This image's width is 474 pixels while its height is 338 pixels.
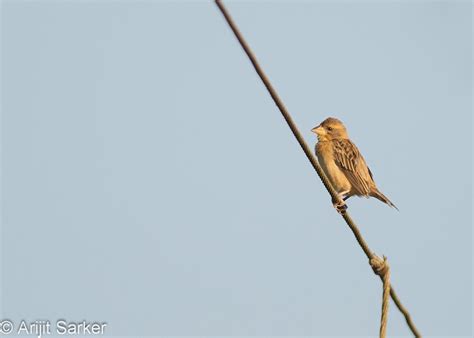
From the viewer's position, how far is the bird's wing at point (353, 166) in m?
8.98

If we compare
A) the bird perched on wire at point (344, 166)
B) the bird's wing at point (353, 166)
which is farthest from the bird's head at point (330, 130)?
the bird's wing at point (353, 166)

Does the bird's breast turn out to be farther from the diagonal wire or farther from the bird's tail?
the diagonal wire

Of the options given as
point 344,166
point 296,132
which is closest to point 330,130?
point 344,166

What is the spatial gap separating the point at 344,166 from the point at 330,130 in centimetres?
67

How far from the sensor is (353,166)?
905 centimetres

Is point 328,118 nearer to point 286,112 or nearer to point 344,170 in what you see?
point 344,170

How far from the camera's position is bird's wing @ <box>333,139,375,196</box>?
29.5ft

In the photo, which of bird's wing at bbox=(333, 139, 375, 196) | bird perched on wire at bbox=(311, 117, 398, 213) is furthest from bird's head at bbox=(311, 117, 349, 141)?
bird's wing at bbox=(333, 139, 375, 196)

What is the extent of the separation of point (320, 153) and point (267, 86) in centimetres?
637

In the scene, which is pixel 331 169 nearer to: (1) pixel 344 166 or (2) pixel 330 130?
(1) pixel 344 166

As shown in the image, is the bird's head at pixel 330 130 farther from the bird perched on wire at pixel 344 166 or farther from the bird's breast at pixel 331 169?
the bird's breast at pixel 331 169

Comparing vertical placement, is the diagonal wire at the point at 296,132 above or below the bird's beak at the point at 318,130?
below

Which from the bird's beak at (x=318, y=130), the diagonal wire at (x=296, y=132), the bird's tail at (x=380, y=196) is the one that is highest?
the bird's beak at (x=318, y=130)

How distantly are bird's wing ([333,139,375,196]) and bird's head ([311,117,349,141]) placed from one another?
12 centimetres
